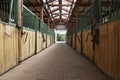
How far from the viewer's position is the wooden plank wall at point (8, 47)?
183 inches

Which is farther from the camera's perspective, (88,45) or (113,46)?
(88,45)

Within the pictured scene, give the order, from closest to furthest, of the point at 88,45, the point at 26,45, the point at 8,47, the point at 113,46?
the point at 113,46, the point at 8,47, the point at 88,45, the point at 26,45

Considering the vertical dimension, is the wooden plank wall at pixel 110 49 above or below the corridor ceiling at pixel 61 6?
Result: below

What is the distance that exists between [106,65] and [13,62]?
8.51 feet

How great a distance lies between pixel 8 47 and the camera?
517 cm

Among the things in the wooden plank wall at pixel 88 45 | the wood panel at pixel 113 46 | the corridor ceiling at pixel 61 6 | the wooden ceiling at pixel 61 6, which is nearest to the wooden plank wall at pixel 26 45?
the wooden plank wall at pixel 88 45

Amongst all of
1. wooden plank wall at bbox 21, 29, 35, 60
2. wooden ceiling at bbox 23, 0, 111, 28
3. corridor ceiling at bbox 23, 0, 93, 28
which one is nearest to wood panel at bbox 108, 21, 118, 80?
wooden ceiling at bbox 23, 0, 111, 28

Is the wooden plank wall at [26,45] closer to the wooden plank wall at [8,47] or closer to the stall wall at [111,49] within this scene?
the wooden plank wall at [8,47]

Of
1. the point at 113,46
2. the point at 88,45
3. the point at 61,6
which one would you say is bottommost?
the point at 88,45

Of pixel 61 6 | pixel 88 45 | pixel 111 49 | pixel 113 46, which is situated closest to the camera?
pixel 113 46

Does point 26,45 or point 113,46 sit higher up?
point 113,46

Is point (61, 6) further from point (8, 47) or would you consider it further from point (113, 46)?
point (113, 46)

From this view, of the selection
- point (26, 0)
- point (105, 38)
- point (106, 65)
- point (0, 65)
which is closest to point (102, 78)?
point (106, 65)

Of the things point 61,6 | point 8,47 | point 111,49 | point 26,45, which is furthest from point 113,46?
point 61,6
